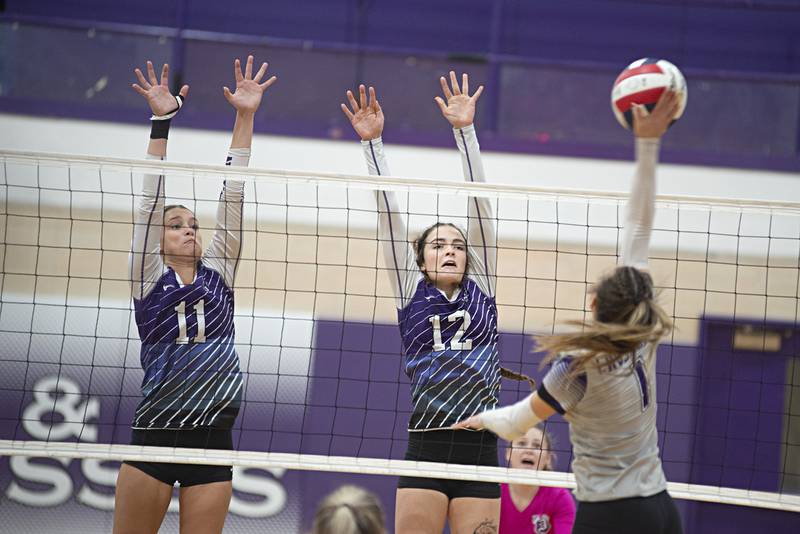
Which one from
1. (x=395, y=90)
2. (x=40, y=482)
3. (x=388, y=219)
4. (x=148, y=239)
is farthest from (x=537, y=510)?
(x=395, y=90)

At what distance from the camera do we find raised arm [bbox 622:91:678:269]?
9.74 ft

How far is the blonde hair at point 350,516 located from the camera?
8.42ft

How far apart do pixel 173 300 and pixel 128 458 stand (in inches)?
27.3

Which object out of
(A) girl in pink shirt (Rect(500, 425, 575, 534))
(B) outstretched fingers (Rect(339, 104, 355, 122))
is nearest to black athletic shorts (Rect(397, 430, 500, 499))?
(A) girl in pink shirt (Rect(500, 425, 575, 534))

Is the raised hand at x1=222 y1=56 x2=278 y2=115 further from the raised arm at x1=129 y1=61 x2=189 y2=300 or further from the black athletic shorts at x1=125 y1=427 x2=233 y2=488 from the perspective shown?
the black athletic shorts at x1=125 y1=427 x2=233 y2=488

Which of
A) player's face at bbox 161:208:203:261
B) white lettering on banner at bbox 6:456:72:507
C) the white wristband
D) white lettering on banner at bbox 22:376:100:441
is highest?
player's face at bbox 161:208:203:261

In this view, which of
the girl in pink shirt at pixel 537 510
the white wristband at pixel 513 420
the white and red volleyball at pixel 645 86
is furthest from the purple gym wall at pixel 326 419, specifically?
the white wristband at pixel 513 420

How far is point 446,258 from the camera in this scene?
409 cm

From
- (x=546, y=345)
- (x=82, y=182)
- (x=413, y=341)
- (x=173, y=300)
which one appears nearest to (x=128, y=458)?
(x=173, y=300)

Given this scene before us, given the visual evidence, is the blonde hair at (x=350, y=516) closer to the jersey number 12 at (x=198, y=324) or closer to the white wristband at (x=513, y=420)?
the white wristband at (x=513, y=420)

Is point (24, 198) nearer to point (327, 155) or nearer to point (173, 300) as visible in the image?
point (327, 155)

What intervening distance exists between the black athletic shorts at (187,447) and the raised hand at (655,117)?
2.24 metres

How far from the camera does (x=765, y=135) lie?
8367mm

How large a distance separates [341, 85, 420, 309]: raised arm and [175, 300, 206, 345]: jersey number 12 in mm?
847
